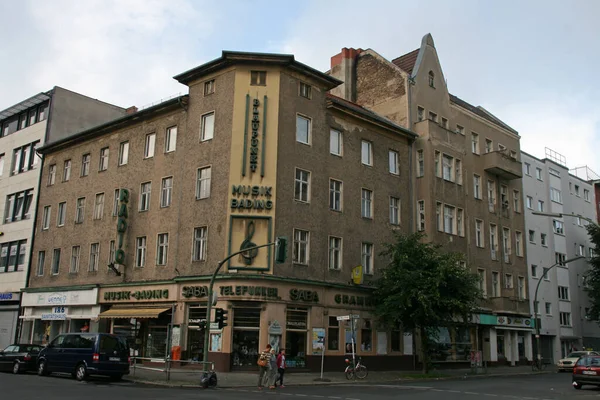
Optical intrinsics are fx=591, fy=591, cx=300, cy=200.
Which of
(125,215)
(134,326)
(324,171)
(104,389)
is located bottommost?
(104,389)

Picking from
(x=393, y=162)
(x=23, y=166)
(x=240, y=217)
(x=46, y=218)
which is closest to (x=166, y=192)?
(x=240, y=217)

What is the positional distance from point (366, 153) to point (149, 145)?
13207 millimetres

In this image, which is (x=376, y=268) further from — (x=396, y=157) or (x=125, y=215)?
(x=125, y=215)

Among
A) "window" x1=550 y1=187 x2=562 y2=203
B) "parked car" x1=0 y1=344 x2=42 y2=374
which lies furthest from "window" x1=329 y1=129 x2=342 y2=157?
"window" x1=550 y1=187 x2=562 y2=203

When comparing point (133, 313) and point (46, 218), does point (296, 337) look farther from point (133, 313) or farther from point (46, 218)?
point (46, 218)

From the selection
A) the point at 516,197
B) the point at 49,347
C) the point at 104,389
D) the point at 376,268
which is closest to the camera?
the point at 104,389

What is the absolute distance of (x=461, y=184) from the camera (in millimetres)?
41156

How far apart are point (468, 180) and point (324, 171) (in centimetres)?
1409

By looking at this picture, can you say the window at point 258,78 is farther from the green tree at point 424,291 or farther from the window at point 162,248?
the green tree at point 424,291

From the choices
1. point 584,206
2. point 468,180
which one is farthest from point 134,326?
point 584,206

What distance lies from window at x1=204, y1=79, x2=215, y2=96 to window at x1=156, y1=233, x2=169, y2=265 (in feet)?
26.9

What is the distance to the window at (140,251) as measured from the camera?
34.1 metres

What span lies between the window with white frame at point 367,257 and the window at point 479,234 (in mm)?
10877

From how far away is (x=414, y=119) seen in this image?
3966cm
